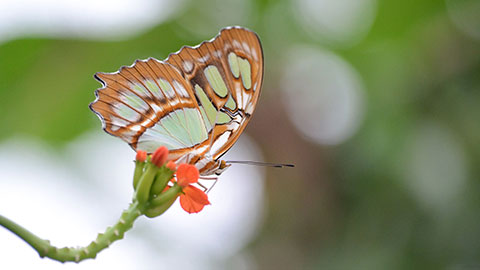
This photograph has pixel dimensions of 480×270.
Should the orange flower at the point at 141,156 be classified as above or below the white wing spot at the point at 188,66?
below

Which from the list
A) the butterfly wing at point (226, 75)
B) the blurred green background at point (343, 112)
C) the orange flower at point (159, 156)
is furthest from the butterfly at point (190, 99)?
the blurred green background at point (343, 112)

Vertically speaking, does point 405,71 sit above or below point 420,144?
above

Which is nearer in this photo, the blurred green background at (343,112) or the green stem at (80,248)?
the green stem at (80,248)

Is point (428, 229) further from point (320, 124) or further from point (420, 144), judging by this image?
point (320, 124)

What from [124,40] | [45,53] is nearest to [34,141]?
[45,53]

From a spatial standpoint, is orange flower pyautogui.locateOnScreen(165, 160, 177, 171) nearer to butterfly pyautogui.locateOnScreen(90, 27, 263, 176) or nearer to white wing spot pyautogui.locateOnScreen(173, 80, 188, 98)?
butterfly pyautogui.locateOnScreen(90, 27, 263, 176)

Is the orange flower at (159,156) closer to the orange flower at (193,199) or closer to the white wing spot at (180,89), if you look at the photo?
the orange flower at (193,199)

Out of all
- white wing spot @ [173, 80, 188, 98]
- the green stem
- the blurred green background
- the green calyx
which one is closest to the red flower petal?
the green calyx
